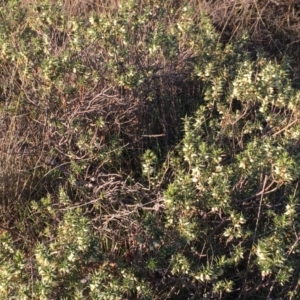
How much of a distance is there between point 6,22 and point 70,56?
0.57 metres

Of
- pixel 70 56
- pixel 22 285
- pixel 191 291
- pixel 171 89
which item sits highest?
pixel 70 56

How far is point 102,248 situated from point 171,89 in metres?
1.16

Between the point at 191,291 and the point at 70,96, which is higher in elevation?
the point at 70,96

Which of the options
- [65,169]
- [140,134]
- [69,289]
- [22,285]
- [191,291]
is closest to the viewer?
[22,285]

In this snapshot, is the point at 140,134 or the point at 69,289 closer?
the point at 69,289

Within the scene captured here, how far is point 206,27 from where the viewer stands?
345 cm

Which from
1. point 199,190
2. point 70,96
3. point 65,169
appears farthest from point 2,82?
point 199,190

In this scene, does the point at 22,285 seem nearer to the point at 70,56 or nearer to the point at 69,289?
the point at 69,289

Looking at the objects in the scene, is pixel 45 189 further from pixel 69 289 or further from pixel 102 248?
pixel 69 289

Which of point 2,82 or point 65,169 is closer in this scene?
point 65,169

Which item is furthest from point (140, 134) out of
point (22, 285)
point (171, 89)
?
point (22, 285)

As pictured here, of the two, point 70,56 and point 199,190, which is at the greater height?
point 70,56

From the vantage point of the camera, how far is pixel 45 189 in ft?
10.2

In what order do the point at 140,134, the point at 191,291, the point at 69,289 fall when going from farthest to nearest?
the point at 140,134 < the point at 191,291 < the point at 69,289
